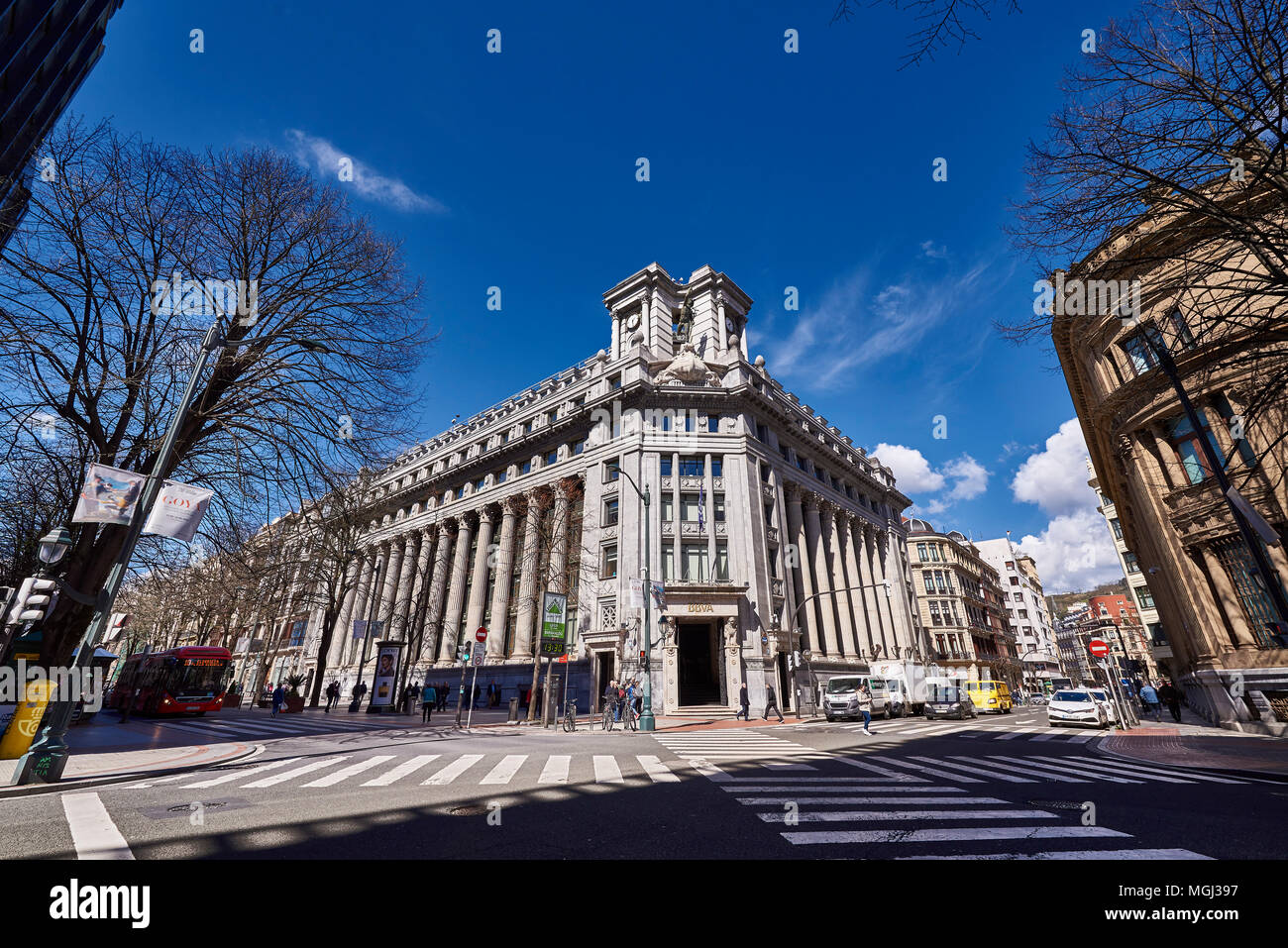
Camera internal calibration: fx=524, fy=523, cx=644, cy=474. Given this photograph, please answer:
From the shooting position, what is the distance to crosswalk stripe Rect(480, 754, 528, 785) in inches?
330

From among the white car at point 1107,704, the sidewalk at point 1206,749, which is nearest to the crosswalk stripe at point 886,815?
the sidewalk at point 1206,749

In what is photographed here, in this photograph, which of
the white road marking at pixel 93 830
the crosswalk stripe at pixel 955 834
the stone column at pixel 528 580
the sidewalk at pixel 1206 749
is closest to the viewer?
the white road marking at pixel 93 830

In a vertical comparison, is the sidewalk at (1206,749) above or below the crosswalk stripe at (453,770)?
below

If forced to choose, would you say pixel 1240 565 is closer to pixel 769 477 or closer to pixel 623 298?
pixel 769 477

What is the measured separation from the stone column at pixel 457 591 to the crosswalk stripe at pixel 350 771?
3125 cm

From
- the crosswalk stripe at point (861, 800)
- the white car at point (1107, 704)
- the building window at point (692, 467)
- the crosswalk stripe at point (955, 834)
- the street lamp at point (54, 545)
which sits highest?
the building window at point (692, 467)

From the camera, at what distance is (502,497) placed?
42719 millimetres

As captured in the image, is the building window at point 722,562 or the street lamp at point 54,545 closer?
the street lamp at point 54,545

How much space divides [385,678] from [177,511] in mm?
21831

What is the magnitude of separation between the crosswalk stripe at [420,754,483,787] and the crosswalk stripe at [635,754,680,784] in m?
3.29

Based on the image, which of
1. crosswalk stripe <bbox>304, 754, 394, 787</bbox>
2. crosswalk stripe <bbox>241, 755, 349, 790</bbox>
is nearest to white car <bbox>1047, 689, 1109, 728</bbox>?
crosswalk stripe <bbox>304, 754, 394, 787</bbox>

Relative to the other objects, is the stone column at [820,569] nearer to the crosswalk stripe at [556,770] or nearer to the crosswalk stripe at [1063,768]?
the crosswalk stripe at [1063,768]

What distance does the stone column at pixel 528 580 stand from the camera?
3622 cm
